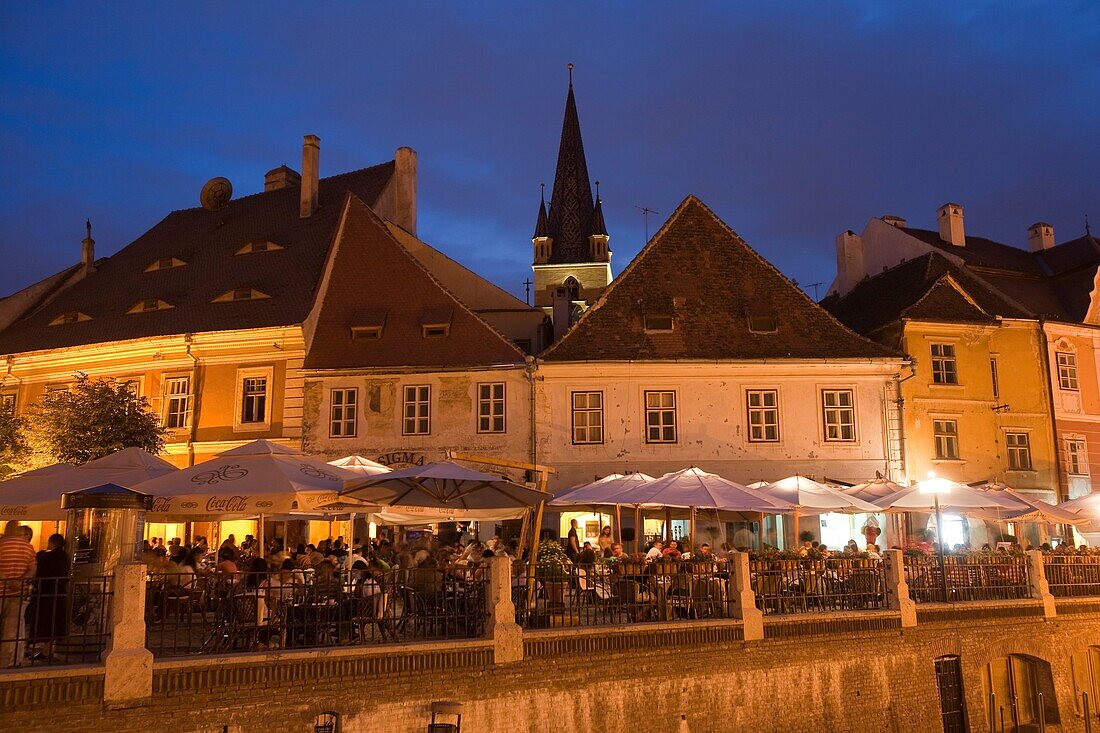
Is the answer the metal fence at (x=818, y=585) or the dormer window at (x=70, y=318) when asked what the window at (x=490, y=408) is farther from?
the dormer window at (x=70, y=318)

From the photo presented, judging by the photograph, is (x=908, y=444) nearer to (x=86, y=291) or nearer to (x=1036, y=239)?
(x=1036, y=239)

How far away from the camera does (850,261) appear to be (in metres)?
39.6

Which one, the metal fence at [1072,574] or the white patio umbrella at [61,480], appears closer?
the white patio umbrella at [61,480]

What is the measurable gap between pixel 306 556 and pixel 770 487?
10.0 m

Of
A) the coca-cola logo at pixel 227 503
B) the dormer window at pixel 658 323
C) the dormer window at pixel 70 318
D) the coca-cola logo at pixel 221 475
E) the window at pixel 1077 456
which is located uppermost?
the dormer window at pixel 70 318

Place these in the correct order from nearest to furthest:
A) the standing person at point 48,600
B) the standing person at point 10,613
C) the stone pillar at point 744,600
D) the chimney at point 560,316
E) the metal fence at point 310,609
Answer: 1. the standing person at point 10,613
2. the standing person at point 48,600
3. the metal fence at point 310,609
4. the stone pillar at point 744,600
5. the chimney at point 560,316

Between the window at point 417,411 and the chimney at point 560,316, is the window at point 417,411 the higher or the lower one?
the lower one

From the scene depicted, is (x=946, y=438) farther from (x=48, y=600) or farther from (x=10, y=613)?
(x=10, y=613)

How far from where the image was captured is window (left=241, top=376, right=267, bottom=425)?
93.8 ft

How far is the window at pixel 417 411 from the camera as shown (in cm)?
2802

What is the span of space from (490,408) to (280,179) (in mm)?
16185

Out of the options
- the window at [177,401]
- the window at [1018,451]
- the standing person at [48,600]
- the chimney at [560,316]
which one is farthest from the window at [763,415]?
the standing person at [48,600]

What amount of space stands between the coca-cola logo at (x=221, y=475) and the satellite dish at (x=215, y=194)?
24.5 m

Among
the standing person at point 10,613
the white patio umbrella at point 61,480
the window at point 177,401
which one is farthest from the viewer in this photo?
the window at point 177,401
